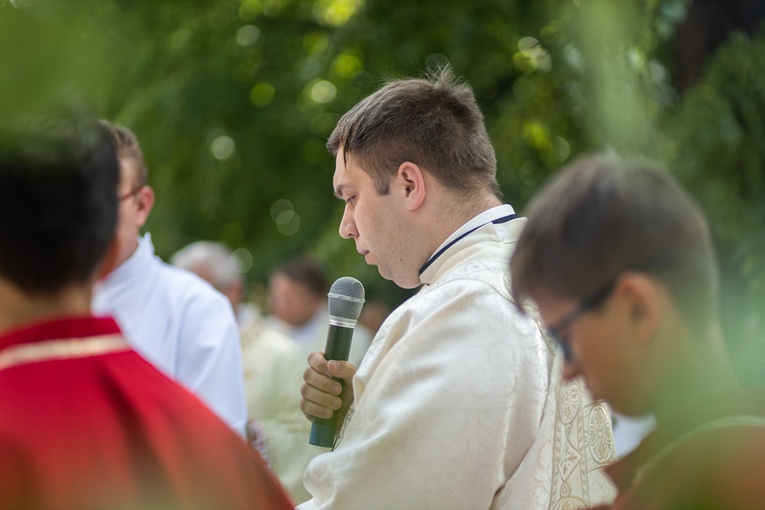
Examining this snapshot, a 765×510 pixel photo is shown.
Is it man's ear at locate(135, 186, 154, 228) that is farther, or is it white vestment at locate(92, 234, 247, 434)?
white vestment at locate(92, 234, 247, 434)

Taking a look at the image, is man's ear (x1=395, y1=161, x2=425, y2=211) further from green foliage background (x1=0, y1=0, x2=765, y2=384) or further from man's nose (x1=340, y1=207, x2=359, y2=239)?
green foliage background (x1=0, y1=0, x2=765, y2=384)

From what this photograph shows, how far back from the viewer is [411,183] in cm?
283

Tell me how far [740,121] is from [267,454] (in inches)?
149

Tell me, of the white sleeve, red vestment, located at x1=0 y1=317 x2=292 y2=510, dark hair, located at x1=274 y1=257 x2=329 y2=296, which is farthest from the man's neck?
dark hair, located at x1=274 y1=257 x2=329 y2=296

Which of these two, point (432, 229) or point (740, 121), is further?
point (740, 121)

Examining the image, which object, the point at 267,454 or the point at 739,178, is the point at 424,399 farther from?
the point at 739,178

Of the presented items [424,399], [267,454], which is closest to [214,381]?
[267,454]

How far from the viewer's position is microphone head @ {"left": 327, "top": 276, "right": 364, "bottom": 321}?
2803mm

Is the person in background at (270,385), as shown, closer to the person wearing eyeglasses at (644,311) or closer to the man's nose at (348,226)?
the man's nose at (348,226)

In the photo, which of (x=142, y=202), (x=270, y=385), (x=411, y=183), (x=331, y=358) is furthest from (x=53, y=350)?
(x=270, y=385)

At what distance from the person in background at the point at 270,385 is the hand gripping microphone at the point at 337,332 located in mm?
2918

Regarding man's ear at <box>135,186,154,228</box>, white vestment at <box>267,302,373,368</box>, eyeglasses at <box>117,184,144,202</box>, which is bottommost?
white vestment at <box>267,302,373,368</box>

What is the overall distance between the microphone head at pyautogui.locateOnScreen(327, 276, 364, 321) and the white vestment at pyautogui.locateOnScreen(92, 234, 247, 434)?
1.72 meters

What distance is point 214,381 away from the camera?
445cm
